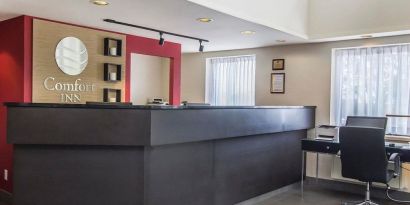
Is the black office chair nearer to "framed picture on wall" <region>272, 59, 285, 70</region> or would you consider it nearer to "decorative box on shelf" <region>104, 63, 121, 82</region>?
"framed picture on wall" <region>272, 59, 285, 70</region>

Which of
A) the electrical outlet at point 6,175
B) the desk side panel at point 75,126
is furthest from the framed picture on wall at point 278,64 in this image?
the electrical outlet at point 6,175

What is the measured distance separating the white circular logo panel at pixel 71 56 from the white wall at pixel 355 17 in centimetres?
325

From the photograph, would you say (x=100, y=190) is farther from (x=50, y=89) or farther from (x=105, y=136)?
(x=50, y=89)

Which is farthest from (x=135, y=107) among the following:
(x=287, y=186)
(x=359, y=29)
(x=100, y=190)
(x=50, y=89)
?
(x=359, y=29)

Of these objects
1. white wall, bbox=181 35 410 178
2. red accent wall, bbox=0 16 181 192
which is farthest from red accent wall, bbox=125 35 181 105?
red accent wall, bbox=0 16 181 192

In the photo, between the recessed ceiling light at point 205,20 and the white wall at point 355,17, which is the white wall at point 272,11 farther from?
the recessed ceiling light at point 205,20

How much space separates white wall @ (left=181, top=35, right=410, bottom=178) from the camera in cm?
561

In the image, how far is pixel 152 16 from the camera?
425cm

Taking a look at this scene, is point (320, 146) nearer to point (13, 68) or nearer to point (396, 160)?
point (396, 160)

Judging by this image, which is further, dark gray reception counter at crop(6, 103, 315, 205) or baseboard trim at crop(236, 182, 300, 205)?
baseboard trim at crop(236, 182, 300, 205)

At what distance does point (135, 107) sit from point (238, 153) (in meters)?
1.59

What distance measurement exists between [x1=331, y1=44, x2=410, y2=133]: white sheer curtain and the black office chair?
1209 mm

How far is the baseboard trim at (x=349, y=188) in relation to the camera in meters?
4.94

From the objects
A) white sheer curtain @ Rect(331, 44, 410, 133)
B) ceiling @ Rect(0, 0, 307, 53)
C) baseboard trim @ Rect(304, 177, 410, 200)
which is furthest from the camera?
white sheer curtain @ Rect(331, 44, 410, 133)
